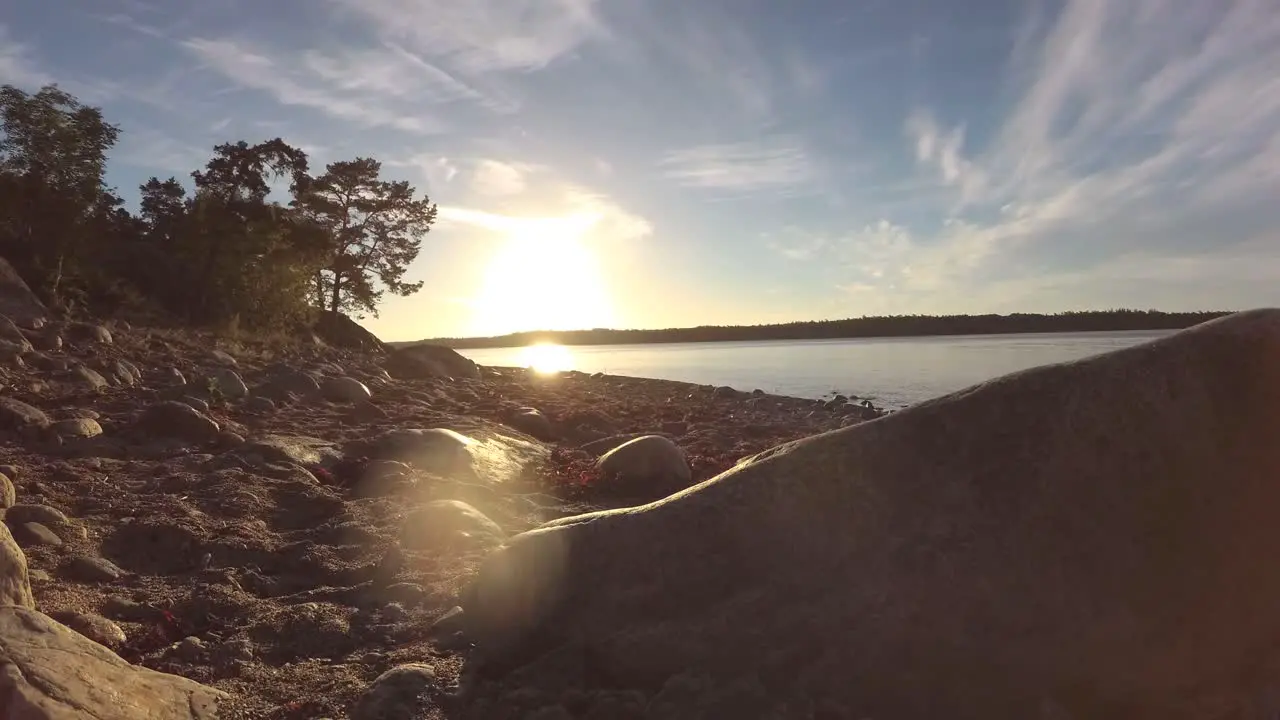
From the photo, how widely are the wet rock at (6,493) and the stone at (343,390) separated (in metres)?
6.74

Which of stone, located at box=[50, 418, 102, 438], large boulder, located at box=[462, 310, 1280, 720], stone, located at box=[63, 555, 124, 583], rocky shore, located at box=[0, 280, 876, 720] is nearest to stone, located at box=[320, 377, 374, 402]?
rocky shore, located at box=[0, 280, 876, 720]

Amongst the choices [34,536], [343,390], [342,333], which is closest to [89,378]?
[343,390]

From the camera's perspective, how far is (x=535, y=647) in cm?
390

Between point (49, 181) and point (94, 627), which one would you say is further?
point (49, 181)

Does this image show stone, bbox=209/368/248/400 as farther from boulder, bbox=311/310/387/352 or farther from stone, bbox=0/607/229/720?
boulder, bbox=311/310/387/352

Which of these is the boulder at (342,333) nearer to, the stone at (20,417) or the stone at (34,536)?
the stone at (20,417)

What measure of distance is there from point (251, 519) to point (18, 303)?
12758 mm

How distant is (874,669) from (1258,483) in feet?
6.09

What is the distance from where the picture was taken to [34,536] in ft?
15.5

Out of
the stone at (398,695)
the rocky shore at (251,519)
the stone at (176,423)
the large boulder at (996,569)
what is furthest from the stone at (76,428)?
the large boulder at (996,569)

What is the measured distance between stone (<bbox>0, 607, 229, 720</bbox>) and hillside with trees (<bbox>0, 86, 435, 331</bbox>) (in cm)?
1675

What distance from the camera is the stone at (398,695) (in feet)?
11.0

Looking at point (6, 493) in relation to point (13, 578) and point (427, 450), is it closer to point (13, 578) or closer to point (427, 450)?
point (13, 578)

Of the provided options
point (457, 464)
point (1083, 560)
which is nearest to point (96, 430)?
point (457, 464)
